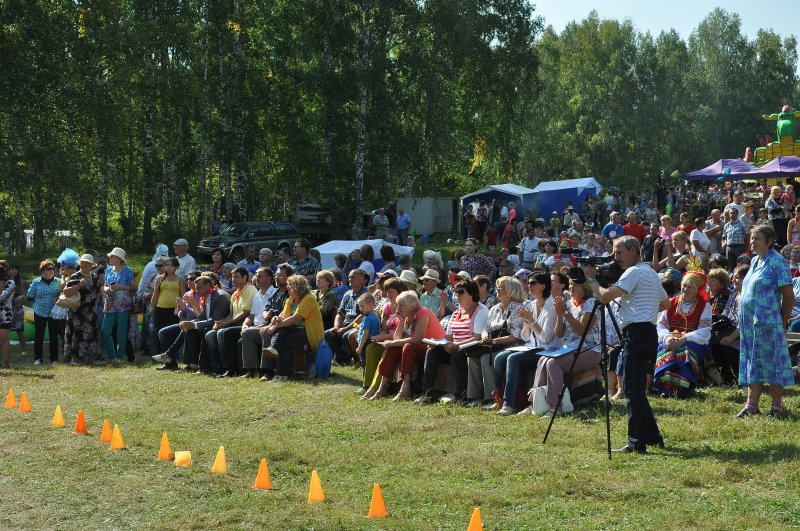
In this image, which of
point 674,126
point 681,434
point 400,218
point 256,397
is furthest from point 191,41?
point 674,126

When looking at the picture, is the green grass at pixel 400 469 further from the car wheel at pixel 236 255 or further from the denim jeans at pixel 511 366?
the car wheel at pixel 236 255

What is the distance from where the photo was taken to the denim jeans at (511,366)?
9352 mm

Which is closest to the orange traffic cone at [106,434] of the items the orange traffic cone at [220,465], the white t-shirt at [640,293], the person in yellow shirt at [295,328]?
the orange traffic cone at [220,465]

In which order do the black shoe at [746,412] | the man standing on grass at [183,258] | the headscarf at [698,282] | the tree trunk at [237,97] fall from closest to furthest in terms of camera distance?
the black shoe at [746,412] < the headscarf at [698,282] < the man standing on grass at [183,258] < the tree trunk at [237,97]

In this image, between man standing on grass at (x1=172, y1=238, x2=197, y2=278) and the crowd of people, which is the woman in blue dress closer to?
the crowd of people

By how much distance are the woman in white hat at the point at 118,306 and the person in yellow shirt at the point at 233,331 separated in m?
2.11

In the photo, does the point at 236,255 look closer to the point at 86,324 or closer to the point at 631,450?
the point at 86,324

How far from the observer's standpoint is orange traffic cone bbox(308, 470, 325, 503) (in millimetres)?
6379

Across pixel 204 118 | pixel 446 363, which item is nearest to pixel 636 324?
pixel 446 363

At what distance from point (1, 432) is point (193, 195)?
3770 cm

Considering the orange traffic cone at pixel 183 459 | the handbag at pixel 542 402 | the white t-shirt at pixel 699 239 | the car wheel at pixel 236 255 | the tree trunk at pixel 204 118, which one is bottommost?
the orange traffic cone at pixel 183 459

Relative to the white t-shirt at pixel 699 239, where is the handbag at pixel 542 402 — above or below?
below

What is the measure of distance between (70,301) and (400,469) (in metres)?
8.42

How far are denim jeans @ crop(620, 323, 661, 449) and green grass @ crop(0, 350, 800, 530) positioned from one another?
0.76ft
